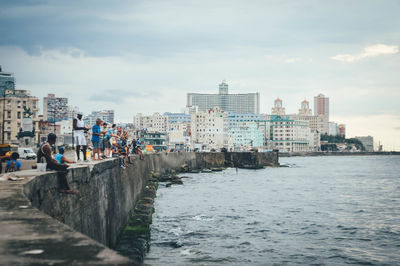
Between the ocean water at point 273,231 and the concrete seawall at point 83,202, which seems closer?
the concrete seawall at point 83,202

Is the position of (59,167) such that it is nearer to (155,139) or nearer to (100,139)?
(100,139)

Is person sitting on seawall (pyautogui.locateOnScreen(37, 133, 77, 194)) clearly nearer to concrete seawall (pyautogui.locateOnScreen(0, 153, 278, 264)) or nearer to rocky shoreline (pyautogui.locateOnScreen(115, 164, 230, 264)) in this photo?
concrete seawall (pyautogui.locateOnScreen(0, 153, 278, 264))

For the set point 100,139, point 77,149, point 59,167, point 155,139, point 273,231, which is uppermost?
point 155,139

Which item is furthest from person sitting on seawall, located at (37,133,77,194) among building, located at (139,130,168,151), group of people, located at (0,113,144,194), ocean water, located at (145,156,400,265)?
building, located at (139,130,168,151)

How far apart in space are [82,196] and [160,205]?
25.4 metres

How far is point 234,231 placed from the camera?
2684 centimetres

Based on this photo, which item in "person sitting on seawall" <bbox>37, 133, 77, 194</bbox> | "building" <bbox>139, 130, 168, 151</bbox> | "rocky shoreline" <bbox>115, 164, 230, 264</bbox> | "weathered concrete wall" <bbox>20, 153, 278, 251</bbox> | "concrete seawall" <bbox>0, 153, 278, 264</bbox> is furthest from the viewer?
"building" <bbox>139, 130, 168, 151</bbox>

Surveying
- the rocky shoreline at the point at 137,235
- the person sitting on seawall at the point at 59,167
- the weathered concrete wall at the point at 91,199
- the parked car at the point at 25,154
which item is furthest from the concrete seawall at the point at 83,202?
the parked car at the point at 25,154

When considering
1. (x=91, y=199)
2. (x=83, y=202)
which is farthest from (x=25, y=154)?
(x=83, y=202)

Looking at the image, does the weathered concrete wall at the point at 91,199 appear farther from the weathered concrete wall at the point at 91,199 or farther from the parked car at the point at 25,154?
the parked car at the point at 25,154

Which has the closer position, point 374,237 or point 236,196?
point 374,237

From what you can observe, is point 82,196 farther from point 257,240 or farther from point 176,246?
point 257,240

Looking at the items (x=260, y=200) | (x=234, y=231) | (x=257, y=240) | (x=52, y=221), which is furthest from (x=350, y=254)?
(x=260, y=200)

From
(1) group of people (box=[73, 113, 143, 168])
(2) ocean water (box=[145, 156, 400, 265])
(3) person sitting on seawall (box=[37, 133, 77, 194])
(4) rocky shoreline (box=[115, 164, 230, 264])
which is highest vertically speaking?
(1) group of people (box=[73, 113, 143, 168])
